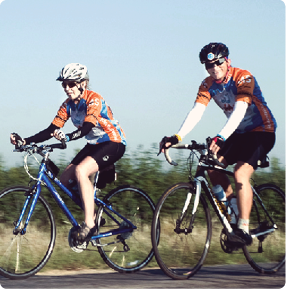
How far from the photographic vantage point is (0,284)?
5.23 m

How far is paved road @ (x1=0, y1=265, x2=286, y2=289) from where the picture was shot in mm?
5285

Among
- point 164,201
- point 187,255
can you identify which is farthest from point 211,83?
point 187,255

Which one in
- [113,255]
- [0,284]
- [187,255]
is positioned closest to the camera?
[0,284]

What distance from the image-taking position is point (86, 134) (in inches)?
230

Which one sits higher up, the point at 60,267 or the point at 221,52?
the point at 221,52

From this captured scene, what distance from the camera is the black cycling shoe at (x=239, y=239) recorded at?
572cm

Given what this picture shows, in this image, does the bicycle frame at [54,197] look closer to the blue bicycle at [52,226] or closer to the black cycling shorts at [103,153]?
the blue bicycle at [52,226]

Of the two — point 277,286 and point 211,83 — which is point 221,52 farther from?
point 277,286

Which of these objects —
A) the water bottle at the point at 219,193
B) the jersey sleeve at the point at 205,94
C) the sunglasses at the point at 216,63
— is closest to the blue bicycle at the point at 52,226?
the water bottle at the point at 219,193

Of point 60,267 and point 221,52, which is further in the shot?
point 60,267

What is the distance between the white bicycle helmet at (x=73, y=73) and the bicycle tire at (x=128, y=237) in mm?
1385

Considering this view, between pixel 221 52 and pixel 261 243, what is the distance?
2.28m

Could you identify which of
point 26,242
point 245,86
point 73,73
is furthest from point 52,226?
point 245,86

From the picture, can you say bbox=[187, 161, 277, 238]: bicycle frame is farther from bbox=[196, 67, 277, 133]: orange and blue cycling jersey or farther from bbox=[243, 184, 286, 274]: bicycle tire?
bbox=[196, 67, 277, 133]: orange and blue cycling jersey
